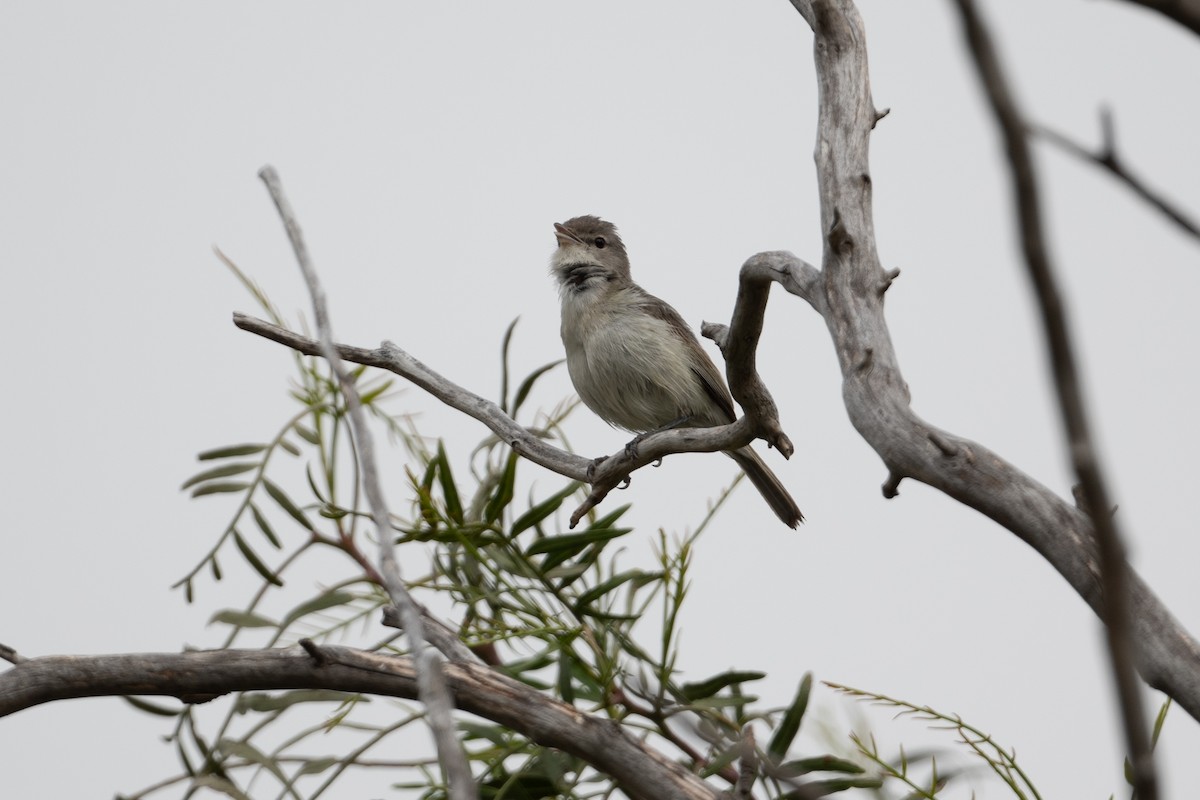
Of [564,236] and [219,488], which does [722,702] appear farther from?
[564,236]

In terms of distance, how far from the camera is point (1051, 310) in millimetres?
687

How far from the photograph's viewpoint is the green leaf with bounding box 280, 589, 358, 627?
313 centimetres

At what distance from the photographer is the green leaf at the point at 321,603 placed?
313cm

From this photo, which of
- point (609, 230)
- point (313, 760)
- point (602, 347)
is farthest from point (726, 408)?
point (313, 760)

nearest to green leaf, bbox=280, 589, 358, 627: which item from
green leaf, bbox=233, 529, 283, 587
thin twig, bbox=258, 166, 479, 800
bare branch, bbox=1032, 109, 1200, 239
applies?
green leaf, bbox=233, 529, 283, 587

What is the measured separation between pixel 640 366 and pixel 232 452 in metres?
1.81

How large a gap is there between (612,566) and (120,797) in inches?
53.2

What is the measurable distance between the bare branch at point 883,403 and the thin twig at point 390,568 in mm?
729

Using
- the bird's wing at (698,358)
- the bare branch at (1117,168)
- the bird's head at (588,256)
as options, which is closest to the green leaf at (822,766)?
the bare branch at (1117,168)

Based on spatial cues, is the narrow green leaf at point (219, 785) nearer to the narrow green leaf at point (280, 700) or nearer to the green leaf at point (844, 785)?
the narrow green leaf at point (280, 700)

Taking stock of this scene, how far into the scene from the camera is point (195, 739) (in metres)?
3.10

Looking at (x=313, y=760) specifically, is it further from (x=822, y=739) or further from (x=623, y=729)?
(x=822, y=739)

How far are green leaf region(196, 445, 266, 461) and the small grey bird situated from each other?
5.46ft

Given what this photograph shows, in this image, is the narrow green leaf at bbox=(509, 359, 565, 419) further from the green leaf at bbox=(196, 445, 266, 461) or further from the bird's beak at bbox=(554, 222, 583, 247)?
the bird's beak at bbox=(554, 222, 583, 247)
